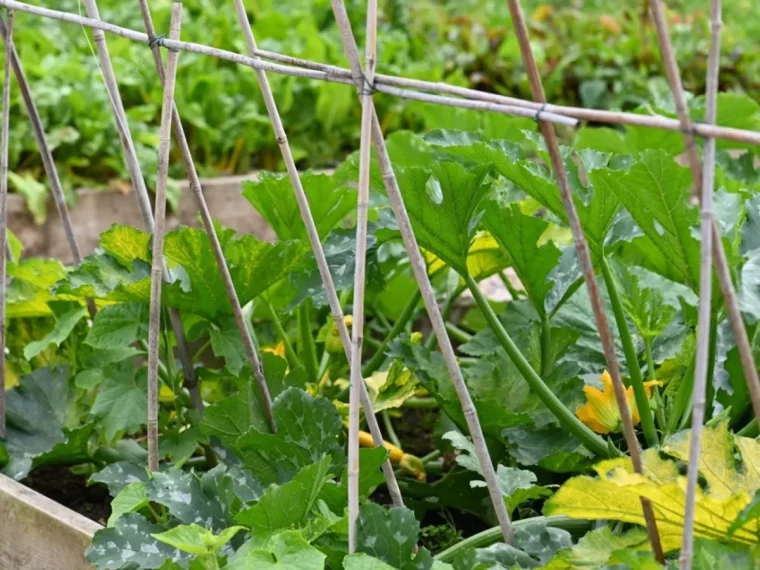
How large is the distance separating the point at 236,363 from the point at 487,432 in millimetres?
445

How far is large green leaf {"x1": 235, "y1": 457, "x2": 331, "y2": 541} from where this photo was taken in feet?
4.74

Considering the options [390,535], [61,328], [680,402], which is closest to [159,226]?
[61,328]

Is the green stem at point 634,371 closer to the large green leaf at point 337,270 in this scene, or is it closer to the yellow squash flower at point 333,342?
the large green leaf at point 337,270

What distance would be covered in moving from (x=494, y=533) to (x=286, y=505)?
0.98 ft

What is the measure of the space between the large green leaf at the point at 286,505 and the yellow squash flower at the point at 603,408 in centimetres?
48

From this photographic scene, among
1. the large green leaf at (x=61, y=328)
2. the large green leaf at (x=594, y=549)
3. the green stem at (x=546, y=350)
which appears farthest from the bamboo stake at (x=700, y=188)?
the large green leaf at (x=61, y=328)

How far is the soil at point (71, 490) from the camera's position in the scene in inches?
83.7

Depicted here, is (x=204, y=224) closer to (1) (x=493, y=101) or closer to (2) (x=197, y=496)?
(2) (x=197, y=496)

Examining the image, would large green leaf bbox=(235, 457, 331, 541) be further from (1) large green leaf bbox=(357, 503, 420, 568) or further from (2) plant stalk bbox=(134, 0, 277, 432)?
(2) plant stalk bbox=(134, 0, 277, 432)

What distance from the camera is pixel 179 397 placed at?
2068mm

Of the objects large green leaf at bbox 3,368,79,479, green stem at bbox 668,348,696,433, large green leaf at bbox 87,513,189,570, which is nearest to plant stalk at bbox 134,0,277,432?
large green leaf at bbox 87,513,189,570

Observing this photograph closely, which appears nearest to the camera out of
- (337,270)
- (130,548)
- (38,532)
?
(130,548)

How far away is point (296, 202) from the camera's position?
1.96 meters

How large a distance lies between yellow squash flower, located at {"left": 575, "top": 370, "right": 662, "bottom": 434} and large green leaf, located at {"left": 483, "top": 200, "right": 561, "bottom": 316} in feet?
0.59
